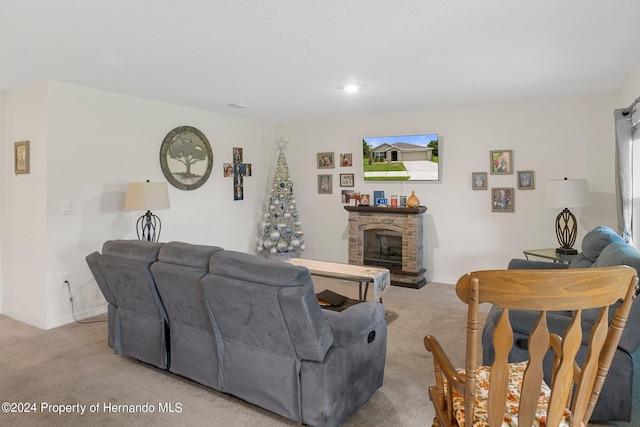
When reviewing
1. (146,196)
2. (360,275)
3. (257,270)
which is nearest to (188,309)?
(257,270)

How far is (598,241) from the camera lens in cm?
330

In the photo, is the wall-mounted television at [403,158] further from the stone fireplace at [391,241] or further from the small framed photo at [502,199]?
the small framed photo at [502,199]

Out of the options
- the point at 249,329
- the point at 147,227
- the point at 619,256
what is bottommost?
the point at 249,329

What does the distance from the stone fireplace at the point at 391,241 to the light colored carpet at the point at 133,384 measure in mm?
1517

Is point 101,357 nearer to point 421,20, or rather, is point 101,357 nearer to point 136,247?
point 136,247

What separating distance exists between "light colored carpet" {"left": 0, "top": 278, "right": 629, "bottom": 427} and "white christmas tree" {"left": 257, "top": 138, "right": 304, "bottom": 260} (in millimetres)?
2773

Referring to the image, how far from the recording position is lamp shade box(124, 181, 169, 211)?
4.30 metres

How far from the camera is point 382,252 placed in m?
6.20

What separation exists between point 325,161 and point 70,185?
12.2 feet

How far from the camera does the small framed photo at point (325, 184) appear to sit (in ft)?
22.1

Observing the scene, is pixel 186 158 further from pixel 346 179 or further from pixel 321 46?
pixel 321 46

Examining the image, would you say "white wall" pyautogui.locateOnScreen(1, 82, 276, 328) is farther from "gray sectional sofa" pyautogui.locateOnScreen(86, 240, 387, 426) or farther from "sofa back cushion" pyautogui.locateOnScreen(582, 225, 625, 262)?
"sofa back cushion" pyautogui.locateOnScreen(582, 225, 625, 262)

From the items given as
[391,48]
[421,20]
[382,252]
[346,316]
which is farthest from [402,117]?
[346,316]

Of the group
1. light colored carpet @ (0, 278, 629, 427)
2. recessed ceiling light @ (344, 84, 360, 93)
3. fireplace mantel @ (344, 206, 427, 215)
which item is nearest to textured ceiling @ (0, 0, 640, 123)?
recessed ceiling light @ (344, 84, 360, 93)
